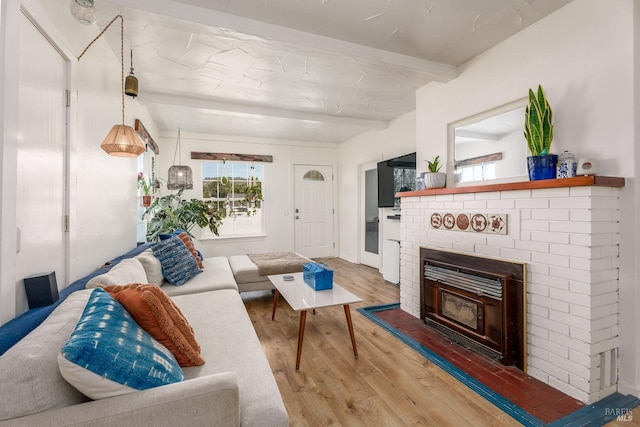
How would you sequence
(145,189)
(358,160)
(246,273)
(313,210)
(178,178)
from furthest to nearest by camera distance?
(313,210) < (358,160) < (178,178) < (145,189) < (246,273)

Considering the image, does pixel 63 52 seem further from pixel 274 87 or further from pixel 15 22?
pixel 274 87

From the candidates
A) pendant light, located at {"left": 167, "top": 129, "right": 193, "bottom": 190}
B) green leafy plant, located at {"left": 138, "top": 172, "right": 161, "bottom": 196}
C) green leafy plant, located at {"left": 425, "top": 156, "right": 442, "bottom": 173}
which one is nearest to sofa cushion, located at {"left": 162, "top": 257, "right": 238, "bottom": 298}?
green leafy plant, located at {"left": 138, "top": 172, "right": 161, "bottom": 196}

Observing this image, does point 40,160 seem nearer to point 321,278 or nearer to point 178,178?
point 321,278

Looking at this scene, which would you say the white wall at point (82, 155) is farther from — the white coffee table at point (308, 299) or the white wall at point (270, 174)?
the white wall at point (270, 174)

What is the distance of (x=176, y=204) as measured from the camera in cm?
515

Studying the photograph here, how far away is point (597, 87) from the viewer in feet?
5.86

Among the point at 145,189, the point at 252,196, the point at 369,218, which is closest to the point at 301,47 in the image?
the point at 145,189

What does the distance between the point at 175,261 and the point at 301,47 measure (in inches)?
85.5

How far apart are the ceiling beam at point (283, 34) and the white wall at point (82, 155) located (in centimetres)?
47

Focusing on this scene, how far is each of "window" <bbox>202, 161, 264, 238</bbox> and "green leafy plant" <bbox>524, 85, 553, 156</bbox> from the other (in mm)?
4576

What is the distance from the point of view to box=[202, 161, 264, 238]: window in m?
5.45

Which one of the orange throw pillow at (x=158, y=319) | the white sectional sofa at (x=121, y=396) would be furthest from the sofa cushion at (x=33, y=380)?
the orange throw pillow at (x=158, y=319)

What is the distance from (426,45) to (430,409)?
268cm

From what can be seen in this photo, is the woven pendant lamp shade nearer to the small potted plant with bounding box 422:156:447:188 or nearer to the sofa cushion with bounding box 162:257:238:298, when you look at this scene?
the sofa cushion with bounding box 162:257:238:298
